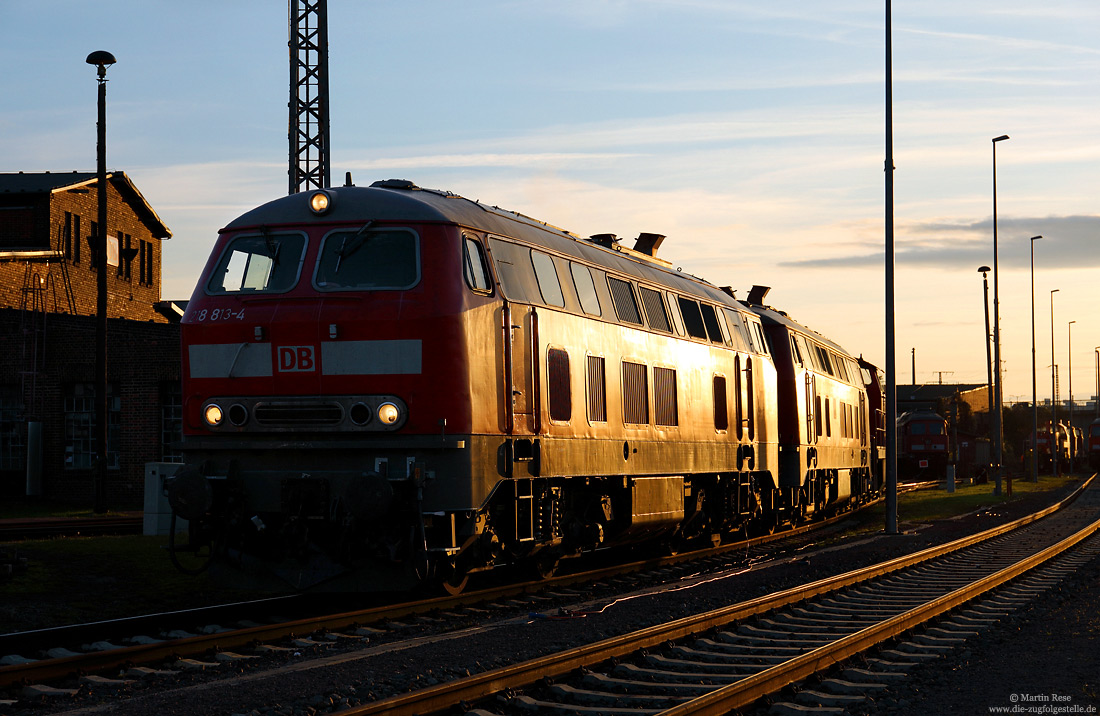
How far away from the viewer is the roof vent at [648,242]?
19.4 m

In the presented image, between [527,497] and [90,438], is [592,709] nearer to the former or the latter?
[527,497]

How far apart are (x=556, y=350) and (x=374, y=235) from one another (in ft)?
8.01

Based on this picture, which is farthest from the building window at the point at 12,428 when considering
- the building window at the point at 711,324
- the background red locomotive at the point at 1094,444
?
the background red locomotive at the point at 1094,444

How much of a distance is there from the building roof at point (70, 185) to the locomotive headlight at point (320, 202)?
31275 millimetres

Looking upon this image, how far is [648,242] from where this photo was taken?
63.8 ft

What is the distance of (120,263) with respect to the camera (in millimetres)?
42969

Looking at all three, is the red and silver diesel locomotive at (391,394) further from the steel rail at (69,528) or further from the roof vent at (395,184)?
the steel rail at (69,528)

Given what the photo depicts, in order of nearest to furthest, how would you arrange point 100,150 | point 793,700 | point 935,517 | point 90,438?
point 793,700, point 100,150, point 935,517, point 90,438

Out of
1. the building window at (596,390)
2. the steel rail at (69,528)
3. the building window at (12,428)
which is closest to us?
the building window at (596,390)

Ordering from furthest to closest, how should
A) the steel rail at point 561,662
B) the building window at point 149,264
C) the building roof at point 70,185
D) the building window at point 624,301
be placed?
1. the building window at point 149,264
2. the building roof at point 70,185
3. the building window at point 624,301
4. the steel rail at point 561,662

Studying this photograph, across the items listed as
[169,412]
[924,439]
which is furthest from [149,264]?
[924,439]

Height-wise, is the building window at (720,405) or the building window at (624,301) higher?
the building window at (624,301)

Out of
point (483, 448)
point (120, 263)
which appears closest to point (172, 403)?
point (120, 263)

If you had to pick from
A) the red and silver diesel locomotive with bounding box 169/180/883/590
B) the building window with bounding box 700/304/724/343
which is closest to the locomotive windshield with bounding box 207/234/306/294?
the red and silver diesel locomotive with bounding box 169/180/883/590
